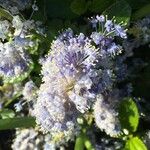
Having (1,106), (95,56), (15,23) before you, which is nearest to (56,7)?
(15,23)

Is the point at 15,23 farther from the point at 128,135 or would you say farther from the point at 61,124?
the point at 128,135

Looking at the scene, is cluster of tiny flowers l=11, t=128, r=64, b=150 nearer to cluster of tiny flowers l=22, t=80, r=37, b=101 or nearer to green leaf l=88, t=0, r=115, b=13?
cluster of tiny flowers l=22, t=80, r=37, b=101

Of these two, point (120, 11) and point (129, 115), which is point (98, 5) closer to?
point (120, 11)

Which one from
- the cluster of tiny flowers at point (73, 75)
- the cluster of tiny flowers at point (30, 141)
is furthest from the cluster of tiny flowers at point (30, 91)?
the cluster of tiny flowers at point (73, 75)

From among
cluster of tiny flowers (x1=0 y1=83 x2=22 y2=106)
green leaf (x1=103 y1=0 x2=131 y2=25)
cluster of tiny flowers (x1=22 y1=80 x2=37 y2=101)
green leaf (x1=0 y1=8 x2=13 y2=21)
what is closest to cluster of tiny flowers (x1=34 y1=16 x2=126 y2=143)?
green leaf (x1=103 y1=0 x2=131 y2=25)

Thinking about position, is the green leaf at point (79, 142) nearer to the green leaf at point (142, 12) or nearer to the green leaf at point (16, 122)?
the green leaf at point (16, 122)

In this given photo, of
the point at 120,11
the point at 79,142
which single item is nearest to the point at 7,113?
the point at 79,142
